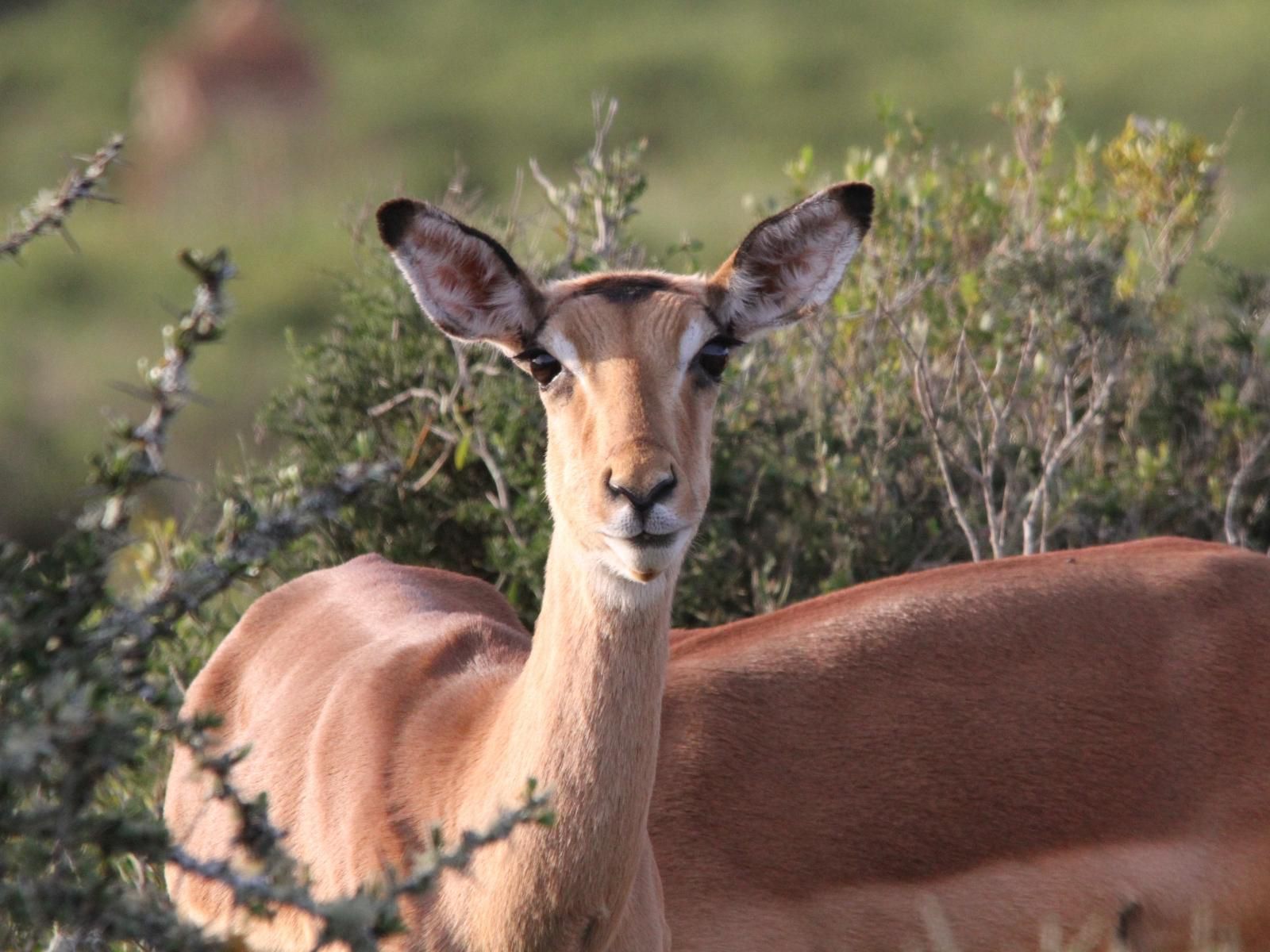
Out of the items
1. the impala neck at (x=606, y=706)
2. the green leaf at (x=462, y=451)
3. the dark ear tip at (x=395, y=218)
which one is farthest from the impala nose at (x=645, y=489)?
the green leaf at (x=462, y=451)

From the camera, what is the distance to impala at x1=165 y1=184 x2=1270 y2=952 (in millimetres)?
4207

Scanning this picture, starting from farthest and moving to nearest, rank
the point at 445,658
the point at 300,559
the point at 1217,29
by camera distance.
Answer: the point at 1217,29, the point at 300,559, the point at 445,658

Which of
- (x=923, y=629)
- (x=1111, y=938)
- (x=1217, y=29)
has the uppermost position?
(x=1217, y=29)

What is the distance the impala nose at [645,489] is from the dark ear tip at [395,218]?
0.78 metres

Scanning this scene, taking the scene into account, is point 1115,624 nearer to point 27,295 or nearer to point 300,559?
point 300,559

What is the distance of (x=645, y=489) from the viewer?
148 inches

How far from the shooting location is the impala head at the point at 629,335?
3.81m

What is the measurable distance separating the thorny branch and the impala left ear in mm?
1340

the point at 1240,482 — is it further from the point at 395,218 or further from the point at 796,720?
the point at 395,218

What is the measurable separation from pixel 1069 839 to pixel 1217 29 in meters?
37.3

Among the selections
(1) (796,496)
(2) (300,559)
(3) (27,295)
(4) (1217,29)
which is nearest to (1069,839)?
(1) (796,496)

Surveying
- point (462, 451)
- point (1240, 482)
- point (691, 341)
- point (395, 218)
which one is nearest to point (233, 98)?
point (462, 451)

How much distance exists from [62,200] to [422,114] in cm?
3748

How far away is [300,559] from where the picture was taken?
7059 millimetres
